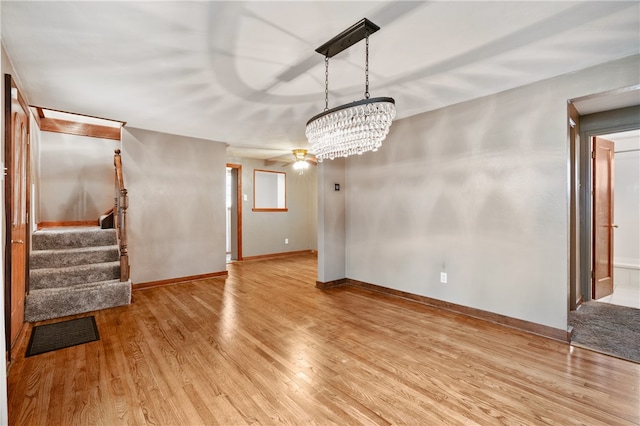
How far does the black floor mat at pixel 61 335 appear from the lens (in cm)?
255

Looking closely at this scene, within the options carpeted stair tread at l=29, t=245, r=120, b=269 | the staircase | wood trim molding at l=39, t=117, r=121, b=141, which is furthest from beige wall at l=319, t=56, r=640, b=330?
wood trim molding at l=39, t=117, r=121, b=141

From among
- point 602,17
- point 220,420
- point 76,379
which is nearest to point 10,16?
point 76,379

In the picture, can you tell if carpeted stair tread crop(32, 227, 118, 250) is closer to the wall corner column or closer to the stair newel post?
the stair newel post

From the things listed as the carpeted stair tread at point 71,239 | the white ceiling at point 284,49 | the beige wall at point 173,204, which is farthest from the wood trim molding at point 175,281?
the white ceiling at point 284,49

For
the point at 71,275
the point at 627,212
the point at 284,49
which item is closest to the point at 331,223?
the point at 284,49

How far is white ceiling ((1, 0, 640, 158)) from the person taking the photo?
1.81 metres

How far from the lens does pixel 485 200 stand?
3.16 meters

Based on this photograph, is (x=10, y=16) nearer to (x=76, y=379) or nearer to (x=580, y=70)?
(x=76, y=379)

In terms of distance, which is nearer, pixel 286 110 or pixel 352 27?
pixel 352 27

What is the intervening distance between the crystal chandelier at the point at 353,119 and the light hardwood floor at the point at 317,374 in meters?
1.70

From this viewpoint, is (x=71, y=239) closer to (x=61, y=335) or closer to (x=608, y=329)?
(x=61, y=335)

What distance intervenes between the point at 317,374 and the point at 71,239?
13.2ft

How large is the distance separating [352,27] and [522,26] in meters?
1.14

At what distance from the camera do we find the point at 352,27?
1.93 metres
